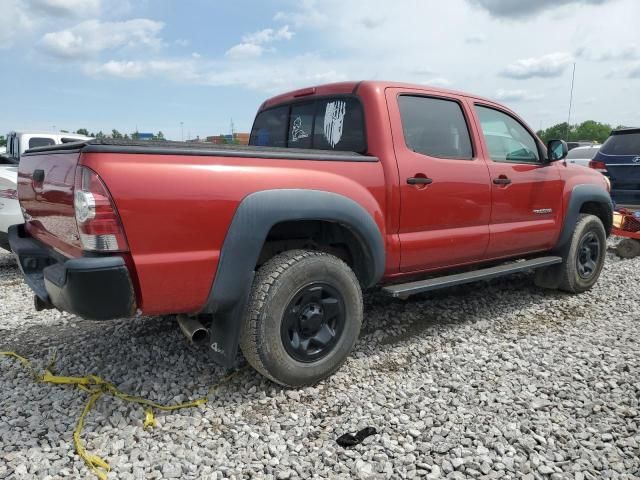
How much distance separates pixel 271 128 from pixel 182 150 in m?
1.91

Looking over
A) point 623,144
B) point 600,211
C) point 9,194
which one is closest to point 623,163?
point 623,144

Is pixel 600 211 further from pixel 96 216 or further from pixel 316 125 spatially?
pixel 96 216

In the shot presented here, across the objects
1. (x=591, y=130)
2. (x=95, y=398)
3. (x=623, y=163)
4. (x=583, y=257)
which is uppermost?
(x=591, y=130)

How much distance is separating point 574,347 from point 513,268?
2.65 feet

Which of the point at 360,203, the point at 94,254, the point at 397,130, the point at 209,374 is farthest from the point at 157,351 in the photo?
the point at 397,130

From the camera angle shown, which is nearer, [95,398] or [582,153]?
[95,398]

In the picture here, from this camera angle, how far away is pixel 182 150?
251 centimetres

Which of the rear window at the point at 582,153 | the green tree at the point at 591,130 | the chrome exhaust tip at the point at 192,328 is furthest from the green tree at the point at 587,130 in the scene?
the chrome exhaust tip at the point at 192,328

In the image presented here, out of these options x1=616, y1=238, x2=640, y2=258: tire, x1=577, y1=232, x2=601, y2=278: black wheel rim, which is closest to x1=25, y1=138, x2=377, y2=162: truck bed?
x1=577, y1=232, x2=601, y2=278: black wheel rim

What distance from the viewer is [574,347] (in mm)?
3723

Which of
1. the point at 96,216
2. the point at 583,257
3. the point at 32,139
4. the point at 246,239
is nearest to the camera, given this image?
the point at 96,216

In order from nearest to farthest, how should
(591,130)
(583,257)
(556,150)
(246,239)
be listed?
(246,239), (556,150), (583,257), (591,130)

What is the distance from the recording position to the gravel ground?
2.41m

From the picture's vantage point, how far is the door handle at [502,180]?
158 inches
